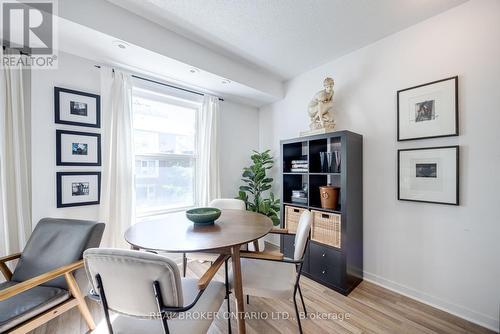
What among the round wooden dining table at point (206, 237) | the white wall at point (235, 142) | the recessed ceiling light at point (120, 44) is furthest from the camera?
the white wall at point (235, 142)

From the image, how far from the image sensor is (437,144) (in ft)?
5.86

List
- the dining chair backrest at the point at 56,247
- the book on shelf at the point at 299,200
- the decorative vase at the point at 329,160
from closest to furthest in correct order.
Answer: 1. the dining chair backrest at the point at 56,247
2. the decorative vase at the point at 329,160
3. the book on shelf at the point at 299,200

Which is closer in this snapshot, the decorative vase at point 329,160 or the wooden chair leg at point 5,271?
the wooden chair leg at point 5,271

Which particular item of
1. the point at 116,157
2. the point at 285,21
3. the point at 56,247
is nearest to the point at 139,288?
the point at 56,247

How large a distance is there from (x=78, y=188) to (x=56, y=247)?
68 cm

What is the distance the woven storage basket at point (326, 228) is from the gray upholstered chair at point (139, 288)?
1.52 m

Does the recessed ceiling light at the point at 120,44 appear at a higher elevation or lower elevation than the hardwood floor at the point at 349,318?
higher

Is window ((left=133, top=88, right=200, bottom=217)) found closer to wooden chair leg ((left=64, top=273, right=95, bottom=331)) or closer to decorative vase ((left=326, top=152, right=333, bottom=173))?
wooden chair leg ((left=64, top=273, right=95, bottom=331))

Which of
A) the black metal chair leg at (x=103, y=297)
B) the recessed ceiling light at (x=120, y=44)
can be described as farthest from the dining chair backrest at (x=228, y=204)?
the recessed ceiling light at (x=120, y=44)

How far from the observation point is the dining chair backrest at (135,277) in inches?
33.1

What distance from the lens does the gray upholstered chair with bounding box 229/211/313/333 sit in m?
1.34

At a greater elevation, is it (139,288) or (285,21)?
(285,21)

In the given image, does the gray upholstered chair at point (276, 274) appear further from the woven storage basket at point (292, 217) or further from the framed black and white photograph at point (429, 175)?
the framed black and white photograph at point (429, 175)

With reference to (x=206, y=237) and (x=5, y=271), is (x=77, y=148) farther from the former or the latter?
(x=206, y=237)
